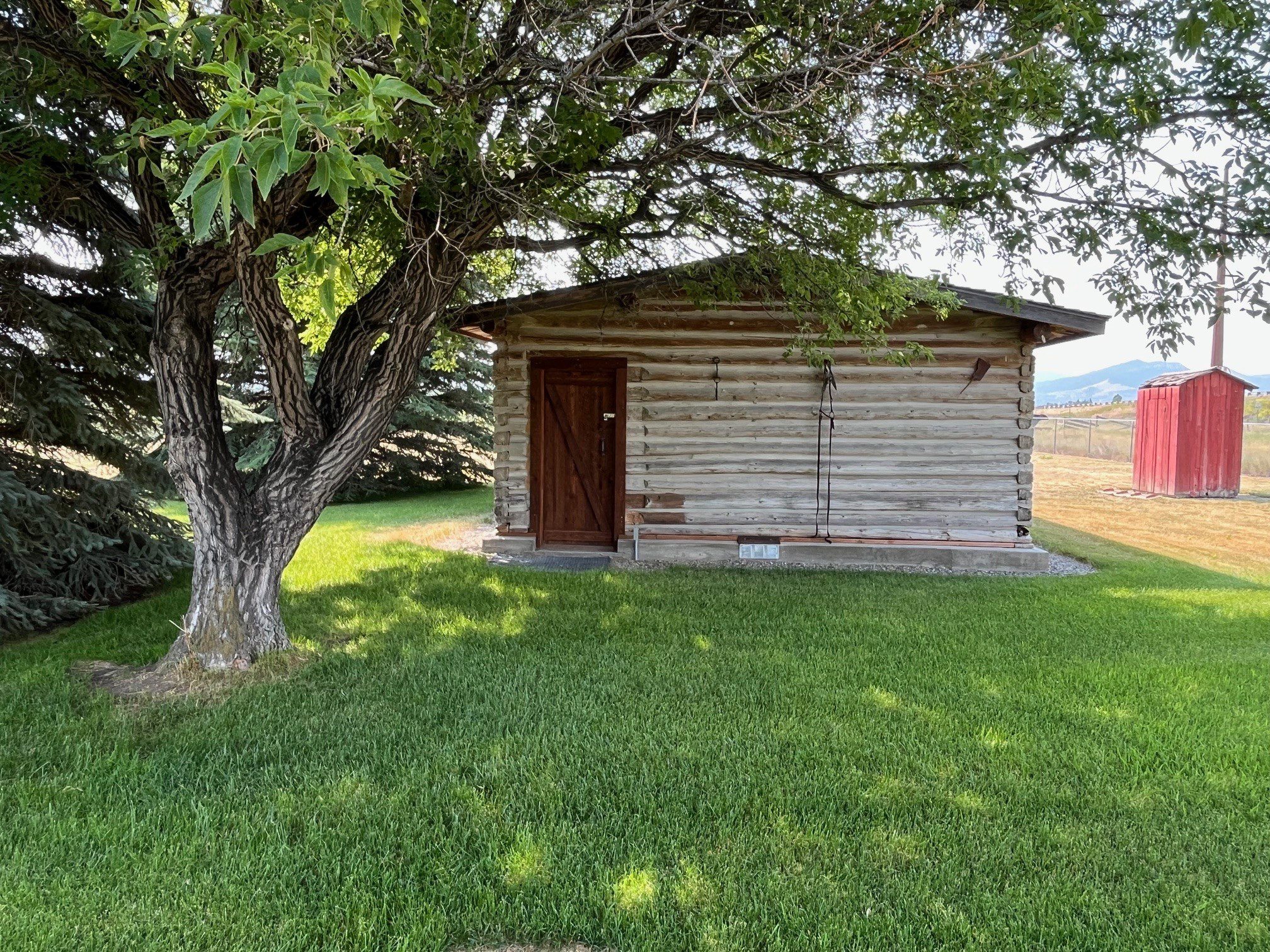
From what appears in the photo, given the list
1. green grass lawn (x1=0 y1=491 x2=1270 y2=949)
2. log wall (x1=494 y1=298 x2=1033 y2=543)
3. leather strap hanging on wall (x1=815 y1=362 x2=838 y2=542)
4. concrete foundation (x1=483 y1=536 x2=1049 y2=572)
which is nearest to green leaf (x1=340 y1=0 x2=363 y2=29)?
green grass lawn (x1=0 y1=491 x2=1270 y2=949)

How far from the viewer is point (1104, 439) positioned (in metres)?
26.6

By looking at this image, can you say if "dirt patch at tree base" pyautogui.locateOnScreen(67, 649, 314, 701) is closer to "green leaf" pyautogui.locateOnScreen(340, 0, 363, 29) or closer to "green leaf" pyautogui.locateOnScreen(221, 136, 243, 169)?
"green leaf" pyautogui.locateOnScreen(221, 136, 243, 169)

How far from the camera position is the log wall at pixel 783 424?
29.0 feet

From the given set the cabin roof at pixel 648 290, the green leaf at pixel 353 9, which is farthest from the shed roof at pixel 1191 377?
the green leaf at pixel 353 9

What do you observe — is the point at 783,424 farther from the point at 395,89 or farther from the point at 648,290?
the point at 395,89

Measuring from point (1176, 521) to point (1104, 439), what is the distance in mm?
16399

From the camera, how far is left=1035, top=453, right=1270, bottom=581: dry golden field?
30.9 feet

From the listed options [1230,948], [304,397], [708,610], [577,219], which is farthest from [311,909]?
[577,219]

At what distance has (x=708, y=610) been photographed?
633cm

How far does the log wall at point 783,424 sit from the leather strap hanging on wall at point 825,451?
6cm

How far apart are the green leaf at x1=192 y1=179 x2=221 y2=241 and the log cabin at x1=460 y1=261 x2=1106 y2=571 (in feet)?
23.4

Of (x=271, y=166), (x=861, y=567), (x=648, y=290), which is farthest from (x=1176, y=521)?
(x=271, y=166)

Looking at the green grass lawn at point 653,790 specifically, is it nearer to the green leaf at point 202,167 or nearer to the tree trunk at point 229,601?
the tree trunk at point 229,601

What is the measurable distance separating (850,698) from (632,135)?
4376 mm
